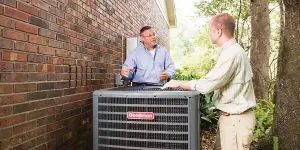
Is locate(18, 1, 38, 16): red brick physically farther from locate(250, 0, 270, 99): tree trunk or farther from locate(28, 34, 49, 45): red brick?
locate(250, 0, 270, 99): tree trunk

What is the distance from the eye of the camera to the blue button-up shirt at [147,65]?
4.46m

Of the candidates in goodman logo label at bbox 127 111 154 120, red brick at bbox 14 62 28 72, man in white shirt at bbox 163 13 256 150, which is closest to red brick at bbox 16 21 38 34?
red brick at bbox 14 62 28 72

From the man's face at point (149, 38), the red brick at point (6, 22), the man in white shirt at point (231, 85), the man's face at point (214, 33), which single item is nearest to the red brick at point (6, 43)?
the red brick at point (6, 22)

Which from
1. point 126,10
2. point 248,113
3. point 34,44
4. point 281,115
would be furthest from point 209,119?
point 34,44

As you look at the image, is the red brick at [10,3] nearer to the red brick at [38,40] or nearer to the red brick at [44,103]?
the red brick at [38,40]

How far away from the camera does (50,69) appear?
3289 mm

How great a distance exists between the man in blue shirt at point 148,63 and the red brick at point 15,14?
1.74 meters

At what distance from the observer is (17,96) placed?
271 cm

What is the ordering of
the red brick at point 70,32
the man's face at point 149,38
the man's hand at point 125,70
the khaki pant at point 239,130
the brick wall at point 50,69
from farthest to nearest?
the man's face at point 149,38, the man's hand at point 125,70, the red brick at point 70,32, the khaki pant at point 239,130, the brick wall at point 50,69

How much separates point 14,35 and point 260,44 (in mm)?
6295

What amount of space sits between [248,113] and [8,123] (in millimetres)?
1975

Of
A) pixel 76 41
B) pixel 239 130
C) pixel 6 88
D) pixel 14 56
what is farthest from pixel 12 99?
pixel 239 130

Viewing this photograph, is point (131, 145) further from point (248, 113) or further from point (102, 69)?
point (102, 69)

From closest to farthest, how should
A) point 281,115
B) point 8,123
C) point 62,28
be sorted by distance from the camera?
1. point 8,123
2. point 62,28
3. point 281,115
